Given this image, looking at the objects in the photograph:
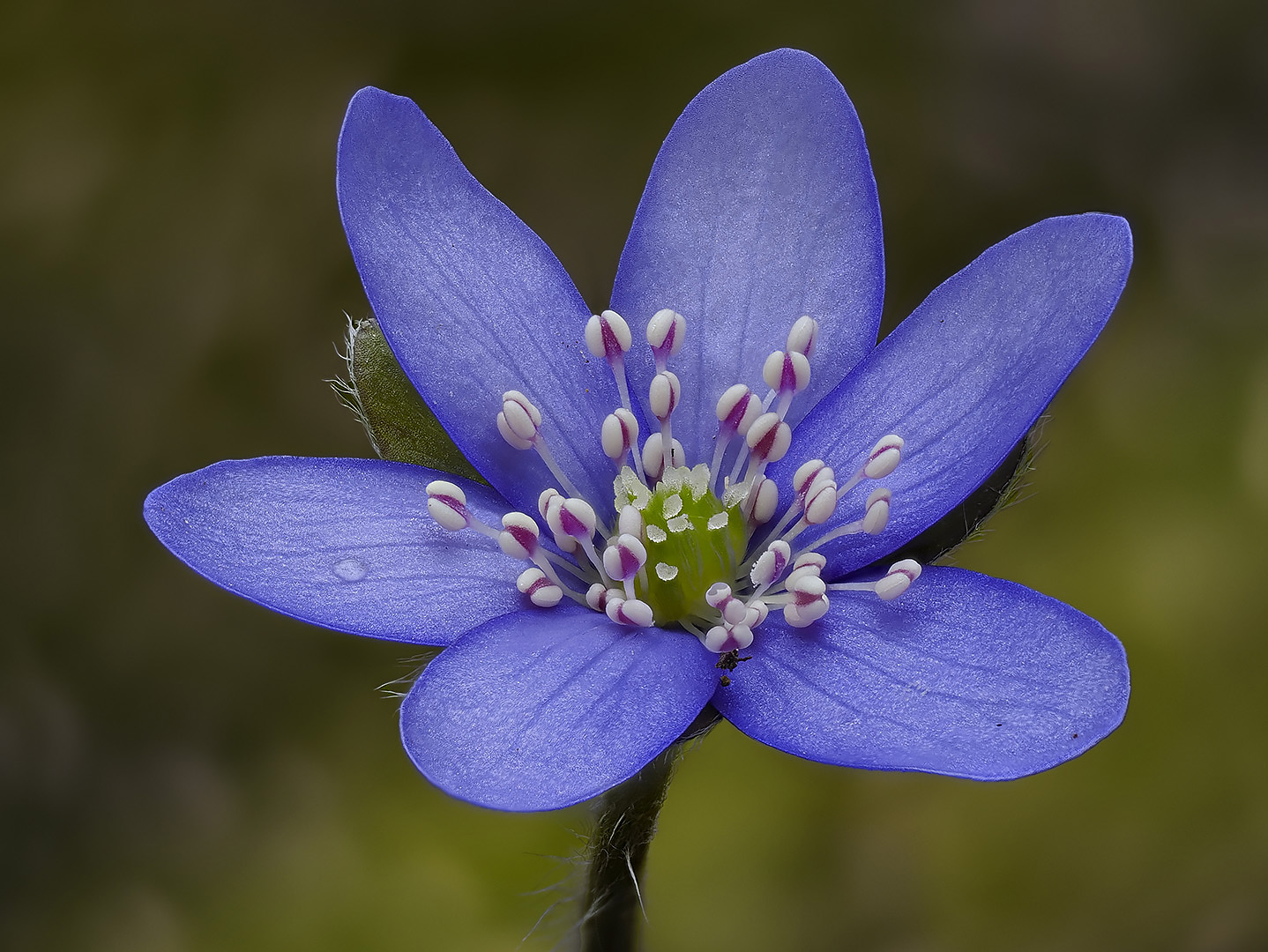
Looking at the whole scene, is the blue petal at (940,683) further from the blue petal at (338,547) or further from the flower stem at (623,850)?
the blue petal at (338,547)

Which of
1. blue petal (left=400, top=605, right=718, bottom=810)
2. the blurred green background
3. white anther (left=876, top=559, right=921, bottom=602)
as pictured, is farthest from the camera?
the blurred green background

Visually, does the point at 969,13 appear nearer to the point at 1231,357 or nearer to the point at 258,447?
the point at 1231,357

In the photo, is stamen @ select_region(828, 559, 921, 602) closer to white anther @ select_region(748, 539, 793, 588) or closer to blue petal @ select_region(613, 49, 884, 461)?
white anther @ select_region(748, 539, 793, 588)

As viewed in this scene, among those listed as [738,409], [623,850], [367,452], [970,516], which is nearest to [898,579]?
[970,516]

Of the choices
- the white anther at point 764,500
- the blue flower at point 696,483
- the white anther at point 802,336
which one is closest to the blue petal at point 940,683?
the blue flower at point 696,483

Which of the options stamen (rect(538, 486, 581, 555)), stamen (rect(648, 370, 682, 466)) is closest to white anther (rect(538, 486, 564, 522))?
stamen (rect(538, 486, 581, 555))

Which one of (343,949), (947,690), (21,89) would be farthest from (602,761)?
(21,89)
